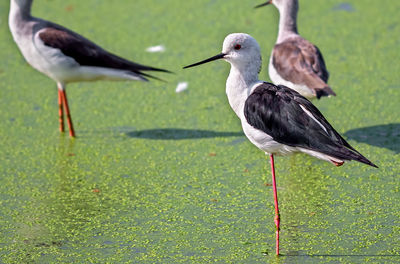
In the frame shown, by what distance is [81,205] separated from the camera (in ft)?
14.6

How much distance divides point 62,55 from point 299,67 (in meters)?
1.90

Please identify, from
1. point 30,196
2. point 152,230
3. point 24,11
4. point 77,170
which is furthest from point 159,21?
point 152,230

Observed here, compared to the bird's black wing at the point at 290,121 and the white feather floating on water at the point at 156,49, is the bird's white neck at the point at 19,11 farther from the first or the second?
the bird's black wing at the point at 290,121

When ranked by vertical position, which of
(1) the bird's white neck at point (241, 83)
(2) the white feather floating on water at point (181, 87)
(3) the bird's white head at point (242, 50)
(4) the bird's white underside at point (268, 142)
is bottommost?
(2) the white feather floating on water at point (181, 87)

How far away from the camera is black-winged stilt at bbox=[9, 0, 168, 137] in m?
5.56

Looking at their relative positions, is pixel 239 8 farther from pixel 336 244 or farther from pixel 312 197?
pixel 336 244

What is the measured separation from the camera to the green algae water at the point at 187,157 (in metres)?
3.90

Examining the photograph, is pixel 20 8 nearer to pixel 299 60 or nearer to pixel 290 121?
pixel 299 60

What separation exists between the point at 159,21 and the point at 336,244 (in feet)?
14.2

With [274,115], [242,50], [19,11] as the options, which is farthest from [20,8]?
[274,115]

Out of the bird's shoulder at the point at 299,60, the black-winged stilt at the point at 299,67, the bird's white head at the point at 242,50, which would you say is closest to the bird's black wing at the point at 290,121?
the bird's white head at the point at 242,50

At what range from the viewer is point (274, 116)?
3.78m

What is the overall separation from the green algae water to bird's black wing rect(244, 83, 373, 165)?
22.9 inches

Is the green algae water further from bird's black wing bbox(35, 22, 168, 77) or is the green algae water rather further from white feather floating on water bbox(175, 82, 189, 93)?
bird's black wing bbox(35, 22, 168, 77)
